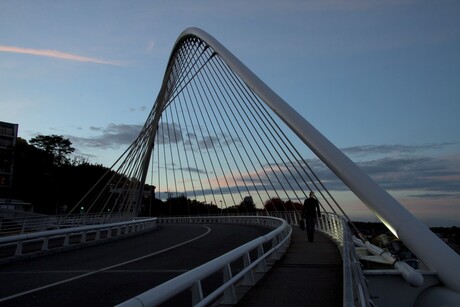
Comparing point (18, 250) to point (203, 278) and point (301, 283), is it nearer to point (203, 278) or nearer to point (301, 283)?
point (301, 283)

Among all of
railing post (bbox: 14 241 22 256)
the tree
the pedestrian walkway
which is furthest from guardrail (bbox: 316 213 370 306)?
the tree

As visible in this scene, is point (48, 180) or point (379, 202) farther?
point (48, 180)

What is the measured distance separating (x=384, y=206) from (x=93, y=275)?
660 centimetres

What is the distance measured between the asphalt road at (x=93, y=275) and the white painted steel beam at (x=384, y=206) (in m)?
3.66

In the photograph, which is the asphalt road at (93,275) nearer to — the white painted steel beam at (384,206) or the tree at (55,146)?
the white painted steel beam at (384,206)

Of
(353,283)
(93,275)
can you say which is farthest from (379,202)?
(93,275)

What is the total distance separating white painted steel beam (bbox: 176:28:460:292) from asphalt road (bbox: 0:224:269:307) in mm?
3663

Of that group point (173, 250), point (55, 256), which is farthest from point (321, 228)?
point (55, 256)

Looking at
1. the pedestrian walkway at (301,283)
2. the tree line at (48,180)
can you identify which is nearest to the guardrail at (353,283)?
the pedestrian walkway at (301,283)

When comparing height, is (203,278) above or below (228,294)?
above

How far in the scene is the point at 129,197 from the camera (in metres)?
36.5

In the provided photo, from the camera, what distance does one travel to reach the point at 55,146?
10369cm

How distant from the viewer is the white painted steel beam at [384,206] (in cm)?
793

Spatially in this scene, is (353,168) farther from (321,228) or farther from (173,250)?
(321,228)
